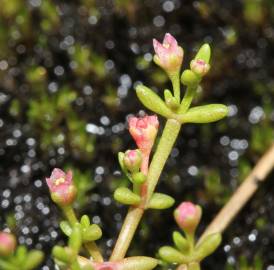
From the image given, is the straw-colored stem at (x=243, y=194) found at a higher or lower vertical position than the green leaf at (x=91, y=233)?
lower

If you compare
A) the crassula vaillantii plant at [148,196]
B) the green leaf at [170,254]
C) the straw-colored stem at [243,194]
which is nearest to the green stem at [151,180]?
the crassula vaillantii plant at [148,196]

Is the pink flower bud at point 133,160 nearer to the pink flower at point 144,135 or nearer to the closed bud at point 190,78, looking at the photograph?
the pink flower at point 144,135

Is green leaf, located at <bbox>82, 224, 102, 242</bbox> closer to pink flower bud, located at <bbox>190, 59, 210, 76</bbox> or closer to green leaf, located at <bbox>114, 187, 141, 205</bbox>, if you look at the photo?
green leaf, located at <bbox>114, 187, 141, 205</bbox>

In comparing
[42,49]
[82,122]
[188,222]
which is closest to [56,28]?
[42,49]

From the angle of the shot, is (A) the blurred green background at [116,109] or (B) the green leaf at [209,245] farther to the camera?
(A) the blurred green background at [116,109]

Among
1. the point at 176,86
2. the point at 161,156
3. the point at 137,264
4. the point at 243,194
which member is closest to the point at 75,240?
the point at 137,264
